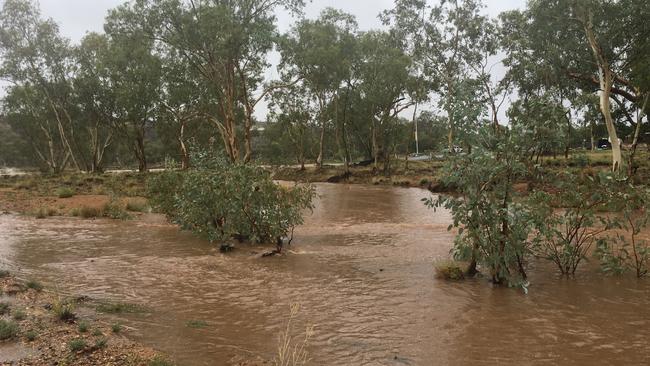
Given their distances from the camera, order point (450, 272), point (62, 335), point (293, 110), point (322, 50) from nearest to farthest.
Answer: point (62, 335) < point (450, 272) < point (322, 50) < point (293, 110)

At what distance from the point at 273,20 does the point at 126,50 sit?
11.3 m

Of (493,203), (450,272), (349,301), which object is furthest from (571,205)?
(349,301)

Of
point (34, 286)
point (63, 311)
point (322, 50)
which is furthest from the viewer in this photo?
→ point (322, 50)

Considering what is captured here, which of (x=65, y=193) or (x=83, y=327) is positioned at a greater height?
(x=65, y=193)

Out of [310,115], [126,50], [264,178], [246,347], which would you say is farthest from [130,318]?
[310,115]

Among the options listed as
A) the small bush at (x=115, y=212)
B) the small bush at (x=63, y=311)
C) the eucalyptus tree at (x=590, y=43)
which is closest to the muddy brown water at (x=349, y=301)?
the small bush at (x=63, y=311)

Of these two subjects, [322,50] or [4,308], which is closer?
[4,308]

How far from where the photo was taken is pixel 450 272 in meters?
8.60

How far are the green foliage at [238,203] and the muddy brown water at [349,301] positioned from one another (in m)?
0.63

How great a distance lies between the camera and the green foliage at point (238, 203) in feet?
37.0

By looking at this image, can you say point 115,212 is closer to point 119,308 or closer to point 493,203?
point 119,308

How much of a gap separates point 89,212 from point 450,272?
565 inches

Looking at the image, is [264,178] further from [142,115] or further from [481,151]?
[142,115]

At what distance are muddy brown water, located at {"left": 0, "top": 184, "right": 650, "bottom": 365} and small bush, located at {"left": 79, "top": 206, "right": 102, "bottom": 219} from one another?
456cm
